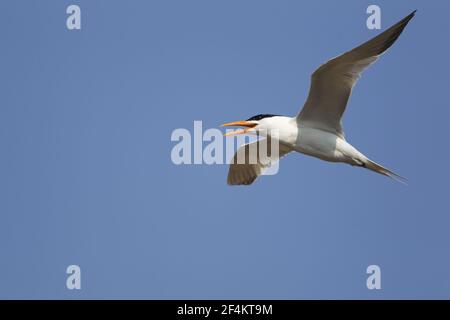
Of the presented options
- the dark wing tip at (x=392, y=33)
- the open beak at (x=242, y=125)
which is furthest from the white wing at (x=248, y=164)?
the dark wing tip at (x=392, y=33)

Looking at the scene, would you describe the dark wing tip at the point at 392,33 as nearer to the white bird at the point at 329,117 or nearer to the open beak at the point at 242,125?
the white bird at the point at 329,117

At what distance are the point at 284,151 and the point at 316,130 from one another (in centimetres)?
192

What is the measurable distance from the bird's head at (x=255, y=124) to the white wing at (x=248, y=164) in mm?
1241

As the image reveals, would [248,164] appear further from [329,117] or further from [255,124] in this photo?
[329,117]

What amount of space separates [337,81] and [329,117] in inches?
24.2

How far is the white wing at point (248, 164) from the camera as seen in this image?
1203 centimetres

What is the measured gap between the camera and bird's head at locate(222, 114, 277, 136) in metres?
10.4

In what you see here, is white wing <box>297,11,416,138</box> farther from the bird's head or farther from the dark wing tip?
the bird's head

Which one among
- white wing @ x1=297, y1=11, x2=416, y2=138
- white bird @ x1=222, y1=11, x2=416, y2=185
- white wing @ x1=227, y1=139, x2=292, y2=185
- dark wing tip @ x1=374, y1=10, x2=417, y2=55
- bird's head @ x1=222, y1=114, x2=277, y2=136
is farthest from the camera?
white wing @ x1=227, y1=139, x2=292, y2=185

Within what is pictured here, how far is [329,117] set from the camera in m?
10.1

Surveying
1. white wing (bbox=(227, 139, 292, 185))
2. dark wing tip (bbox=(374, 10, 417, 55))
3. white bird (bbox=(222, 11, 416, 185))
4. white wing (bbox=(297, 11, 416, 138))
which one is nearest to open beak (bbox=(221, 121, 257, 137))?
white bird (bbox=(222, 11, 416, 185))

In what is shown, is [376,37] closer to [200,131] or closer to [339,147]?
[339,147]
